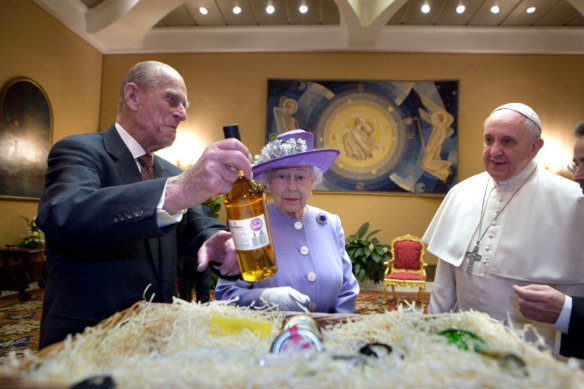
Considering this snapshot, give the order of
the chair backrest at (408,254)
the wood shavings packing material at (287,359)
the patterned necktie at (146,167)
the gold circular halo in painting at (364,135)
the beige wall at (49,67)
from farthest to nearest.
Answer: the gold circular halo in painting at (364,135) < the chair backrest at (408,254) < the beige wall at (49,67) < the patterned necktie at (146,167) < the wood shavings packing material at (287,359)

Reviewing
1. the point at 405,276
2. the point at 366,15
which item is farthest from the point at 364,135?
the point at 405,276

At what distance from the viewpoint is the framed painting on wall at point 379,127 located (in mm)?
7426

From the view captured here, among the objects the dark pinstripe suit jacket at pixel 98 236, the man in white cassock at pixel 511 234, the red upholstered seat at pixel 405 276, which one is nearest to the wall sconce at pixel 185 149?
the red upholstered seat at pixel 405 276

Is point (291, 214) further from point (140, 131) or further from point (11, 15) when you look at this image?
point (11, 15)

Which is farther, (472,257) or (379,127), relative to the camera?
(379,127)

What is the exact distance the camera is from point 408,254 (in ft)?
21.1

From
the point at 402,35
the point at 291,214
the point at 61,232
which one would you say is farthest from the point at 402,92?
the point at 61,232

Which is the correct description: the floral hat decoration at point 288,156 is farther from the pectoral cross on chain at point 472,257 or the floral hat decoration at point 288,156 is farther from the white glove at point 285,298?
the pectoral cross on chain at point 472,257

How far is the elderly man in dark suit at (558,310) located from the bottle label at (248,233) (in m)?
0.90

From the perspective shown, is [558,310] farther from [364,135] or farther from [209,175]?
[364,135]

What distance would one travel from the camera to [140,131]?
60.4 inches

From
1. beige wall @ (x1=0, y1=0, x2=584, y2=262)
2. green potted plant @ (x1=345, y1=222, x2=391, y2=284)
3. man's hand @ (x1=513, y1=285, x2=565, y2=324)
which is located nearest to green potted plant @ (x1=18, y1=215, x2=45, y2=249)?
beige wall @ (x1=0, y1=0, x2=584, y2=262)

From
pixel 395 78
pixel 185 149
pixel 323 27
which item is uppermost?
pixel 323 27

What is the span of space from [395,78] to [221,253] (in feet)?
23.7
